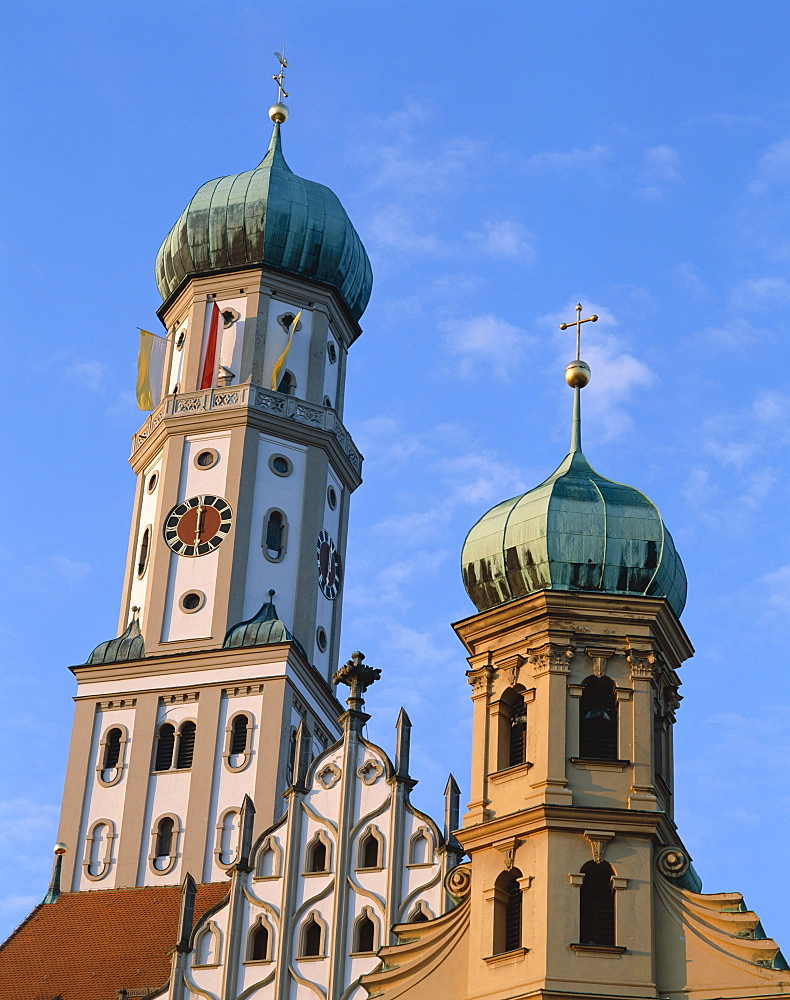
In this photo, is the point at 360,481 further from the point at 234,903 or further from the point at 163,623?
the point at 234,903

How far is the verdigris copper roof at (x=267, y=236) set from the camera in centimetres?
4409

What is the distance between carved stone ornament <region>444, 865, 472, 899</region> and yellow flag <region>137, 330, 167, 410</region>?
18.9m

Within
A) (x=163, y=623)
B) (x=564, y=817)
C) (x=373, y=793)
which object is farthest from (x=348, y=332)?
(x=564, y=817)

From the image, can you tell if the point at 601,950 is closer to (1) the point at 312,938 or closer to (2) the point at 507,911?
(2) the point at 507,911

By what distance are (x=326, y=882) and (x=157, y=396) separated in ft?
48.7

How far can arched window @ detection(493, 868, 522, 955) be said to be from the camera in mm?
25047

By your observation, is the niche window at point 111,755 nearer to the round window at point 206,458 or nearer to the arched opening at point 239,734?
the arched opening at point 239,734

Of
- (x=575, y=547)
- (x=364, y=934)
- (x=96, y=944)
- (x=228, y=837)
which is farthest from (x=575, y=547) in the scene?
(x=228, y=837)

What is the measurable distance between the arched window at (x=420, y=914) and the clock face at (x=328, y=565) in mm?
11780

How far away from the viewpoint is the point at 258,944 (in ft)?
101

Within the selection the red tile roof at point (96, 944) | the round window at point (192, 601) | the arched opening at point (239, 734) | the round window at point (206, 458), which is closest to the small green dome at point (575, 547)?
the red tile roof at point (96, 944)

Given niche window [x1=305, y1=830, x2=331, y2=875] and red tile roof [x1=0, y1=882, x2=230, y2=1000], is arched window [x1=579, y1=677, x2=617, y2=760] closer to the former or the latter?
niche window [x1=305, y1=830, x2=331, y2=875]

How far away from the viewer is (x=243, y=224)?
4428 cm

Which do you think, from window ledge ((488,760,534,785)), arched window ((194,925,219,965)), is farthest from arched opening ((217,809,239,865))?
window ledge ((488,760,534,785))
